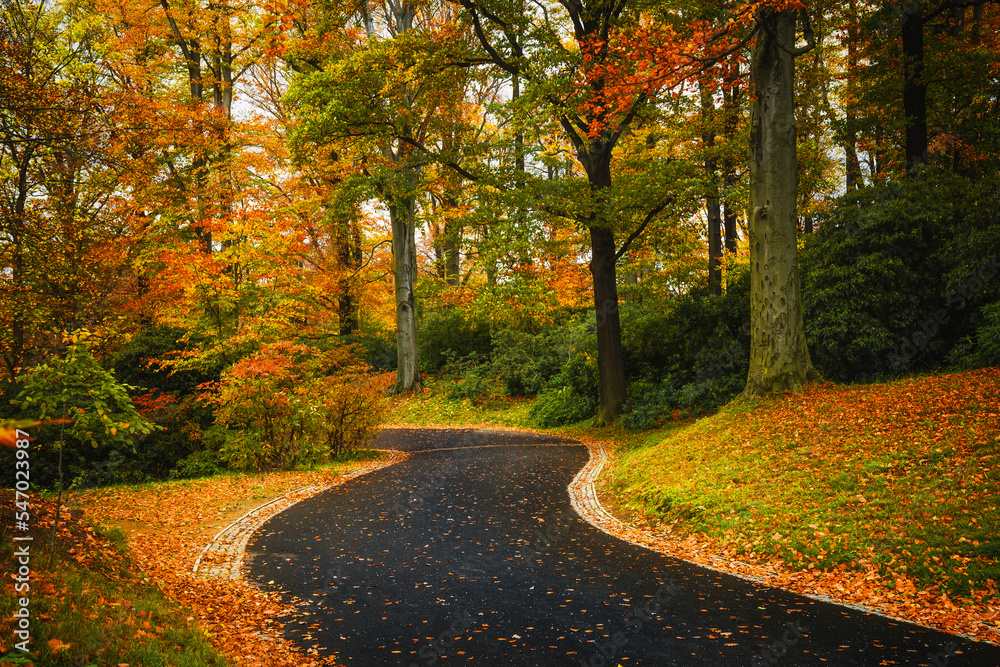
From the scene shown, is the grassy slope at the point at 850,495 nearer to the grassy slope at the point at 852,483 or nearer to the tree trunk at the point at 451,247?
the grassy slope at the point at 852,483

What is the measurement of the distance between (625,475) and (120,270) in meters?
13.0

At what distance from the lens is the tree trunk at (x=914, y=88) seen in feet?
40.9

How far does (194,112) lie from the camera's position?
53.3 feet

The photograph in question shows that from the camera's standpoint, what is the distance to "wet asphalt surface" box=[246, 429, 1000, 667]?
3984 mm

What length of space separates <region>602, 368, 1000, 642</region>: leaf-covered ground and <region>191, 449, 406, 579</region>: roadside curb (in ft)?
16.8

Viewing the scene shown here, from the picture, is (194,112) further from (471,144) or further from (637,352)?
(637,352)

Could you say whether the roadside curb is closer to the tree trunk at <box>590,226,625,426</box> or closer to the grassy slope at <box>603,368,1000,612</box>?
the grassy slope at <box>603,368,1000,612</box>

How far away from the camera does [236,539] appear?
24.2ft

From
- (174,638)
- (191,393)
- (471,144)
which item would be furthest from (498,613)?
(471,144)

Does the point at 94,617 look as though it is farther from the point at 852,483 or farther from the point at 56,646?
the point at 852,483

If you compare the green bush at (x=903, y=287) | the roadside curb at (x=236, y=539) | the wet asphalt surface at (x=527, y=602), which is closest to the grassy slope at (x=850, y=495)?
the wet asphalt surface at (x=527, y=602)

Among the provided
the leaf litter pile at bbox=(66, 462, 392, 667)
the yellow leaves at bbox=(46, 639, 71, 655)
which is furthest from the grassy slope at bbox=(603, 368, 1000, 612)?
the yellow leaves at bbox=(46, 639, 71, 655)

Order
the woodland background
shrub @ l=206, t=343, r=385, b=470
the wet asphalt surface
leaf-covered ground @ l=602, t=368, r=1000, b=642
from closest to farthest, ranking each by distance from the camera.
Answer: the wet asphalt surface
leaf-covered ground @ l=602, t=368, r=1000, b=642
the woodland background
shrub @ l=206, t=343, r=385, b=470

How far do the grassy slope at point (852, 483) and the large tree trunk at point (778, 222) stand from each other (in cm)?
68
